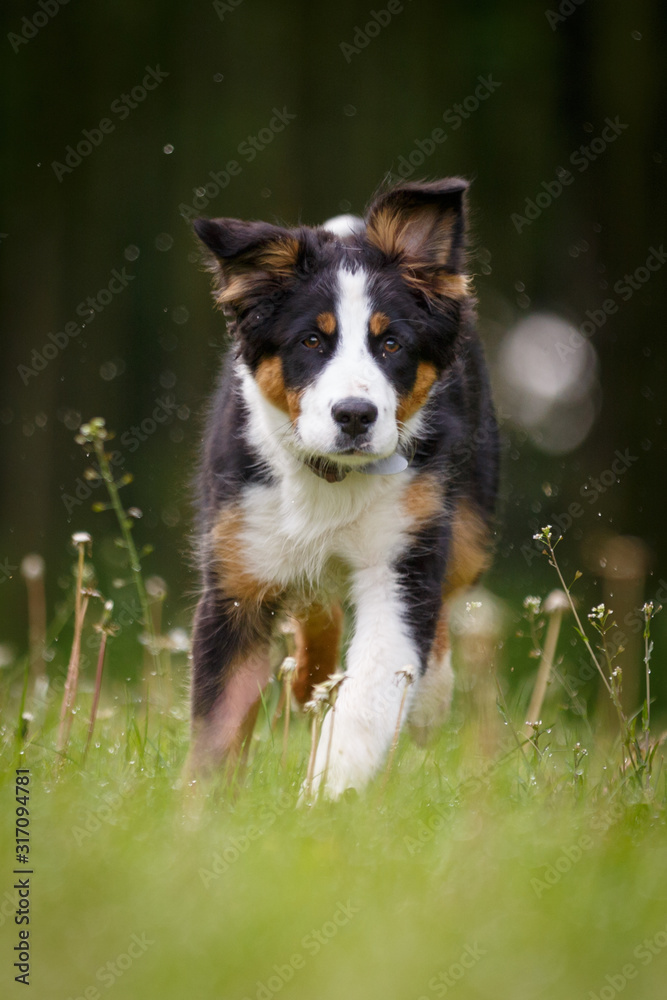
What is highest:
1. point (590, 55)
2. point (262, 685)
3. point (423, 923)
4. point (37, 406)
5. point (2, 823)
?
point (590, 55)

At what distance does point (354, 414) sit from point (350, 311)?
380mm

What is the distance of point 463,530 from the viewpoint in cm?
438

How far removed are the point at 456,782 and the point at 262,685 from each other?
92 cm

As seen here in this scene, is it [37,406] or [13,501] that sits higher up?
[37,406]

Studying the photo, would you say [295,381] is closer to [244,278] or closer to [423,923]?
[244,278]

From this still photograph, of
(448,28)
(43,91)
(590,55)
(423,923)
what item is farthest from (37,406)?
(423,923)

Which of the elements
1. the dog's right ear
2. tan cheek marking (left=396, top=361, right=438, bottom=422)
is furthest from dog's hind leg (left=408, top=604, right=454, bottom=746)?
the dog's right ear
